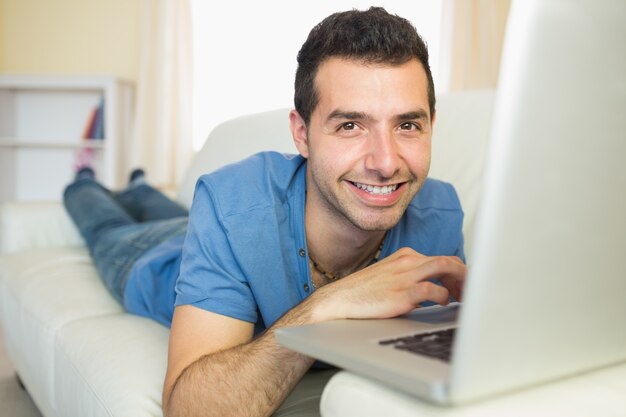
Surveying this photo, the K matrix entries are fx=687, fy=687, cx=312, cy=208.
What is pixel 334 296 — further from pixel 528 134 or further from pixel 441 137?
pixel 441 137

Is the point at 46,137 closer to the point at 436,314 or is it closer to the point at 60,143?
the point at 60,143

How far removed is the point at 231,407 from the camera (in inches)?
36.4

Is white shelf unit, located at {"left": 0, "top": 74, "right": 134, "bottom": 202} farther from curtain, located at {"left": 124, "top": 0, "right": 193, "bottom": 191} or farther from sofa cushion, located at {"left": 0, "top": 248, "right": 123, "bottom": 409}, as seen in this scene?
sofa cushion, located at {"left": 0, "top": 248, "right": 123, "bottom": 409}

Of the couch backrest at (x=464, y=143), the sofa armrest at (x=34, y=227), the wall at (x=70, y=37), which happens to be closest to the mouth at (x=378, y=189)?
the couch backrest at (x=464, y=143)

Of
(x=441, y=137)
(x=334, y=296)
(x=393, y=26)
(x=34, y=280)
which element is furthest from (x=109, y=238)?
(x=334, y=296)

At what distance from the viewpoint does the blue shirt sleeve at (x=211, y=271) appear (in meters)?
1.08

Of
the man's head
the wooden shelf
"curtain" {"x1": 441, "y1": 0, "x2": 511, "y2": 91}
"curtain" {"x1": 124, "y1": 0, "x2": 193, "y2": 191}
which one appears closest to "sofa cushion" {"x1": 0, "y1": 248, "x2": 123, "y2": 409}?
the man's head

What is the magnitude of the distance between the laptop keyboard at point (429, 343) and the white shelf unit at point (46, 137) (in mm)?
4004

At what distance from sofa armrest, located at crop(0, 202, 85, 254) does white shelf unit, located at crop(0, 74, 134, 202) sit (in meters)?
2.05

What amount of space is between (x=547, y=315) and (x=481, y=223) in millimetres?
116

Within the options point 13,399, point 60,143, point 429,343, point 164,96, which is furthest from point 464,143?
point 60,143

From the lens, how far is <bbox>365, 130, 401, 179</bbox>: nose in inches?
42.7

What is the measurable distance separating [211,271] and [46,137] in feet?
12.8

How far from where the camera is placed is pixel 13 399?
81.7 inches
